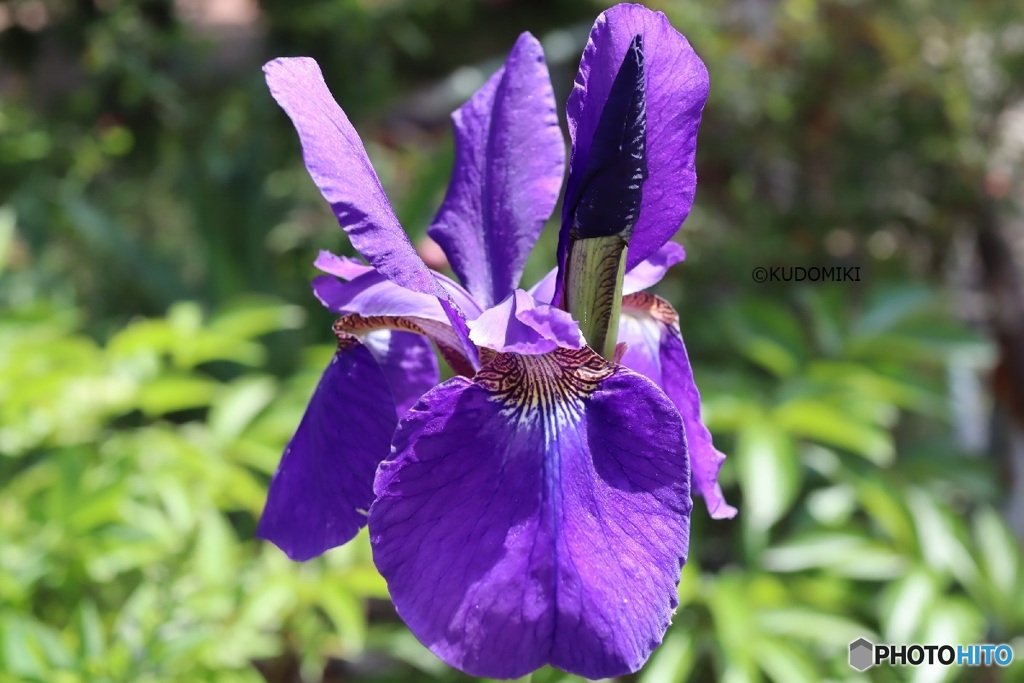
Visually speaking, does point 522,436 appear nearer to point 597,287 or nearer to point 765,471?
point 597,287

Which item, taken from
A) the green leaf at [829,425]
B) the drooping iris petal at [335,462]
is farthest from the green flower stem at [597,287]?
the green leaf at [829,425]

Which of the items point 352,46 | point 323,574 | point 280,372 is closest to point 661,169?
point 323,574

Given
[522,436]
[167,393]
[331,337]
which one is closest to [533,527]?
[522,436]

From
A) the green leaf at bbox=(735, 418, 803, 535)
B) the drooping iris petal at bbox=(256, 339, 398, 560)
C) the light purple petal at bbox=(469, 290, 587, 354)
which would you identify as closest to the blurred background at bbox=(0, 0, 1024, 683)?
the green leaf at bbox=(735, 418, 803, 535)

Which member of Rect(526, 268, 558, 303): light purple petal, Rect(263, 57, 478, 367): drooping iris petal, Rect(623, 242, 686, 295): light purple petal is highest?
Rect(263, 57, 478, 367): drooping iris petal

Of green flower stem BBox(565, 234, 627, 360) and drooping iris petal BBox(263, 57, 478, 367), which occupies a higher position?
A: drooping iris petal BBox(263, 57, 478, 367)

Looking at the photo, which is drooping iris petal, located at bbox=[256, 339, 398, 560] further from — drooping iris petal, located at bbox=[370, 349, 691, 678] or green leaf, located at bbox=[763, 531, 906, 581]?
green leaf, located at bbox=[763, 531, 906, 581]

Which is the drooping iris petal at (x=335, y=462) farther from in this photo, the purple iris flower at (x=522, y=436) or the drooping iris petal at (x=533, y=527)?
the drooping iris petal at (x=533, y=527)
